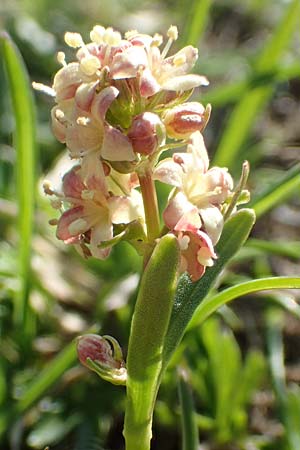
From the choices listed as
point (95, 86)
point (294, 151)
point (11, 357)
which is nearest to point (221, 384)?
point (11, 357)

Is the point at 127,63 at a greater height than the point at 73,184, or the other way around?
the point at 127,63

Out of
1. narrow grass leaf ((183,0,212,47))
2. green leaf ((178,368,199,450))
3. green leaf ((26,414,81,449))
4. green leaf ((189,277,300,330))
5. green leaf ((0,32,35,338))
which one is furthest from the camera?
narrow grass leaf ((183,0,212,47))

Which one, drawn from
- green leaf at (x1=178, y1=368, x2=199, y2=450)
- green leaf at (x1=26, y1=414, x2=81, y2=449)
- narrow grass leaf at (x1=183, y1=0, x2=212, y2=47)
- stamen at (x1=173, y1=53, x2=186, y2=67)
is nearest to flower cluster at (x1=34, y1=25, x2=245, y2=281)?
stamen at (x1=173, y1=53, x2=186, y2=67)

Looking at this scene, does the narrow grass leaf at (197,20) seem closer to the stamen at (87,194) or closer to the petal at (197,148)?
the petal at (197,148)

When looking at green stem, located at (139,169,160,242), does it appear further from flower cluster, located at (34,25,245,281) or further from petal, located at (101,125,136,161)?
petal, located at (101,125,136,161)

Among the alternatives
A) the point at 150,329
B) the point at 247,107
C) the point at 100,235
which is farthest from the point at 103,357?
the point at 247,107

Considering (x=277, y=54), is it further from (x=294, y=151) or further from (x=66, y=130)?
(x=66, y=130)

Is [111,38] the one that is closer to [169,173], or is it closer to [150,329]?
[169,173]
